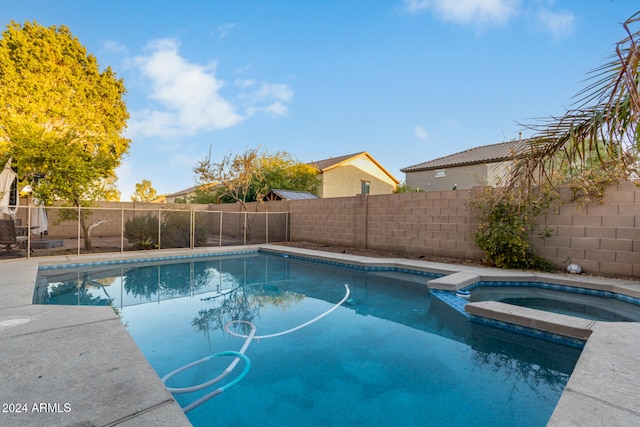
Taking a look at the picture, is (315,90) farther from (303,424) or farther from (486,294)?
(303,424)

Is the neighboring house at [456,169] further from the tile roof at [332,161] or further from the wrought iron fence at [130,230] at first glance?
the wrought iron fence at [130,230]

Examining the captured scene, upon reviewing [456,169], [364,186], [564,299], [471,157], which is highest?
[471,157]

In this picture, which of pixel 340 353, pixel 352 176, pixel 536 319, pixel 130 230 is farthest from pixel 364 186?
pixel 340 353

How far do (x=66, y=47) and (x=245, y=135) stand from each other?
788cm

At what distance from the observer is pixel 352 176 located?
2175 cm

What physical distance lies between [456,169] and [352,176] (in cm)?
790

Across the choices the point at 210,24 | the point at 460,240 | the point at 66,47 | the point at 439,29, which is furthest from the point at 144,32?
the point at 460,240

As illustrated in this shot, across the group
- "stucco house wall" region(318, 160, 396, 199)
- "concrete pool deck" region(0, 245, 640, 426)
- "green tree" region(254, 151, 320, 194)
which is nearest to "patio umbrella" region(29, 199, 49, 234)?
"concrete pool deck" region(0, 245, 640, 426)

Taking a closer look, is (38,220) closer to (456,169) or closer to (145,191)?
(456,169)

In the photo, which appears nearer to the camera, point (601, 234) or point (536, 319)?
point (536, 319)

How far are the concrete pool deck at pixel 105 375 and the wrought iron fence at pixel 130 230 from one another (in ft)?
18.3

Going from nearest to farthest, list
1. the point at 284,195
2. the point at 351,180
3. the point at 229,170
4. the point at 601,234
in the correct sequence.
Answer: the point at 601,234, the point at 229,170, the point at 284,195, the point at 351,180

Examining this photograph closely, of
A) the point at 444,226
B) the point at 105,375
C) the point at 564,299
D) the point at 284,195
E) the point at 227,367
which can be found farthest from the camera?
the point at 284,195

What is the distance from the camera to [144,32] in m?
9.32
